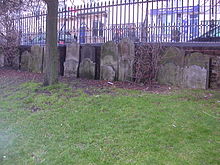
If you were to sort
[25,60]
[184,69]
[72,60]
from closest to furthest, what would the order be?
[184,69] < [72,60] < [25,60]

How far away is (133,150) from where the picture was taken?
3654mm

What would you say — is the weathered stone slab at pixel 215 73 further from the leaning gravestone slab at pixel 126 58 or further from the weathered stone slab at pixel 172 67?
the leaning gravestone slab at pixel 126 58

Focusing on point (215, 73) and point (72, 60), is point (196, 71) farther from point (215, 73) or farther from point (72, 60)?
point (72, 60)

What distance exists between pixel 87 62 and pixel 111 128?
4287 millimetres

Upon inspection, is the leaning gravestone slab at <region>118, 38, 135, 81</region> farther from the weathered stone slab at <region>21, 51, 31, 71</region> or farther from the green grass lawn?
the weathered stone slab at <region>21, 51, 31, 71</region>

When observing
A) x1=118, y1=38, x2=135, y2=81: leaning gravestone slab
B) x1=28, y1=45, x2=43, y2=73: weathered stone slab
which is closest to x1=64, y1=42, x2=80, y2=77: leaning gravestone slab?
x1=28, y1=45, x2=43, y2=73: weathered stone slab

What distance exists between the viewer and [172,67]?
709 centimetres

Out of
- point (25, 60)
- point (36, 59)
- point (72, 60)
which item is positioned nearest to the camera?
point (72, 60)

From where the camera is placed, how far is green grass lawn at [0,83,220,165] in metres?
3.54

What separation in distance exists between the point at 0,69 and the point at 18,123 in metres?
6.68

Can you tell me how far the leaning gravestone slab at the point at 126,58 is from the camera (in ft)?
24.4

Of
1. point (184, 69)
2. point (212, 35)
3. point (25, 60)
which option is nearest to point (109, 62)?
point (184, 69)

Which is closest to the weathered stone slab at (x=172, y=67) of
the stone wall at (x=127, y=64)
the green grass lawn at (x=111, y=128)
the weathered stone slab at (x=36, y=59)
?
the stone wall at (x=127, y=64)

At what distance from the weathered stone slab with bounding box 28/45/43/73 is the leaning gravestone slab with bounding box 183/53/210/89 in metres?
5.12
